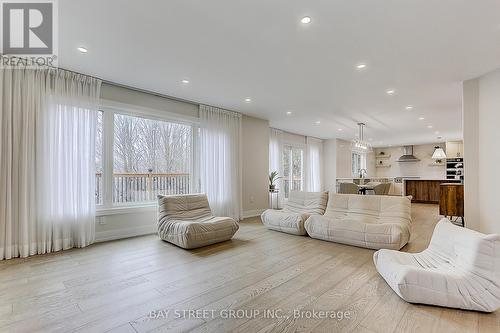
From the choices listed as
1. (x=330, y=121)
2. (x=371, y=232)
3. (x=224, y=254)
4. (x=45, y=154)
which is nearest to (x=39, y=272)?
(x=45, y=154)

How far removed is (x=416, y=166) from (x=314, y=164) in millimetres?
5697

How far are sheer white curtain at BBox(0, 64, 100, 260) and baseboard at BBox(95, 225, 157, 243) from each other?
0.22 metres

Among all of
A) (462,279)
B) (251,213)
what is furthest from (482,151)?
(251,213)

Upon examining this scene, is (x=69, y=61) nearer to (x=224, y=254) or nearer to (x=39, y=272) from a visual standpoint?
(x=39, y=272)

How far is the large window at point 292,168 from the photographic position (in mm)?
8672

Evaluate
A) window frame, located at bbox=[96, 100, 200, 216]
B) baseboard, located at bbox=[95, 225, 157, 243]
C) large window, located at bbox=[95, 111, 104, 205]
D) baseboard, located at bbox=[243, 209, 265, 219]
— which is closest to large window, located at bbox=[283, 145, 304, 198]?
baseboard, located at bbox=[243, 209, 265, 219]

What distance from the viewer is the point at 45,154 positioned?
138 inches

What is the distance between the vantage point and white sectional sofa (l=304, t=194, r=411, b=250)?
3.56 m

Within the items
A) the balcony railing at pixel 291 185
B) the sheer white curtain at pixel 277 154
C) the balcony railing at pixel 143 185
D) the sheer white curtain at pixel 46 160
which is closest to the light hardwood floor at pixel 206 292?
the sheer white curtain at pixel 46 160

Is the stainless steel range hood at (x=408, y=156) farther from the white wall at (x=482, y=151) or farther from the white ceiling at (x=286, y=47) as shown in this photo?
the white wall at (x=482, y=151)

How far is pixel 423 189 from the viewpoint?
33.6 feet

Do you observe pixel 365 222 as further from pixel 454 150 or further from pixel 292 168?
pixel 454 150

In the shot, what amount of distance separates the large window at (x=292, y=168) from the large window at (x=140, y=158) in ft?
13.6

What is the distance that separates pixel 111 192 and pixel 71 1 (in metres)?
2.99
